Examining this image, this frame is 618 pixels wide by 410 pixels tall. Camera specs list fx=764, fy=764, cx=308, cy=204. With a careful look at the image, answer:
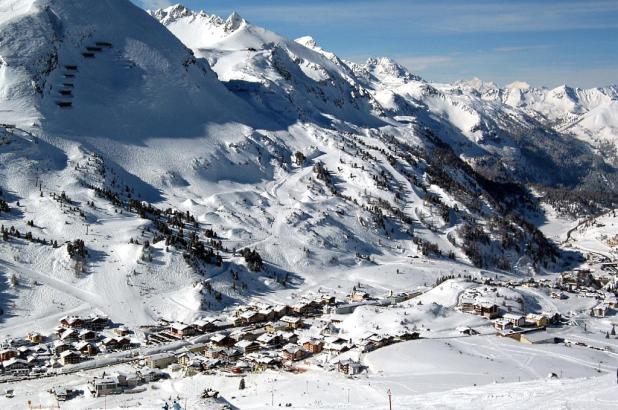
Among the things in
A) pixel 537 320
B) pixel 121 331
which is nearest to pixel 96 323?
pixel 121 331

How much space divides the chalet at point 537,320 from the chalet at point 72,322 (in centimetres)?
5737

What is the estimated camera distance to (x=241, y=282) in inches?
4616

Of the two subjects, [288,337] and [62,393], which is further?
[288,337]

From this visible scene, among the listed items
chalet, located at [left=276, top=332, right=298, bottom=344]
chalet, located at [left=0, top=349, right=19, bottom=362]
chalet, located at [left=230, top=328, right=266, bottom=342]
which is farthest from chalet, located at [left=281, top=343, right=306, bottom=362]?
chalet, located at [left=0, top=349, right=19, bottom=362]

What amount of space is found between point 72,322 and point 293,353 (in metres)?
29.8

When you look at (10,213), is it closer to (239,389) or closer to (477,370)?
(239,389)

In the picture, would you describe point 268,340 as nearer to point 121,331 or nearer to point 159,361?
point 159,361

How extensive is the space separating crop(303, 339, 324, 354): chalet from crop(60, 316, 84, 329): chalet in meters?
28.9

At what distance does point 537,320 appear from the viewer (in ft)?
329

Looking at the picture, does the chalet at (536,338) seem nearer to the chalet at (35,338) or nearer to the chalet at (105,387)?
the chalet at (105,387)

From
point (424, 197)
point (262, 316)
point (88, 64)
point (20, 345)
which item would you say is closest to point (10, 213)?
point (20, 345)

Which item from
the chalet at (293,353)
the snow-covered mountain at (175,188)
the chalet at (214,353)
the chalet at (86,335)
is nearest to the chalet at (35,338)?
the chalet at (86,335)

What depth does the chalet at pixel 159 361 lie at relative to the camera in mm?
83125

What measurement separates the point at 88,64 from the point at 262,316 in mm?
103824
